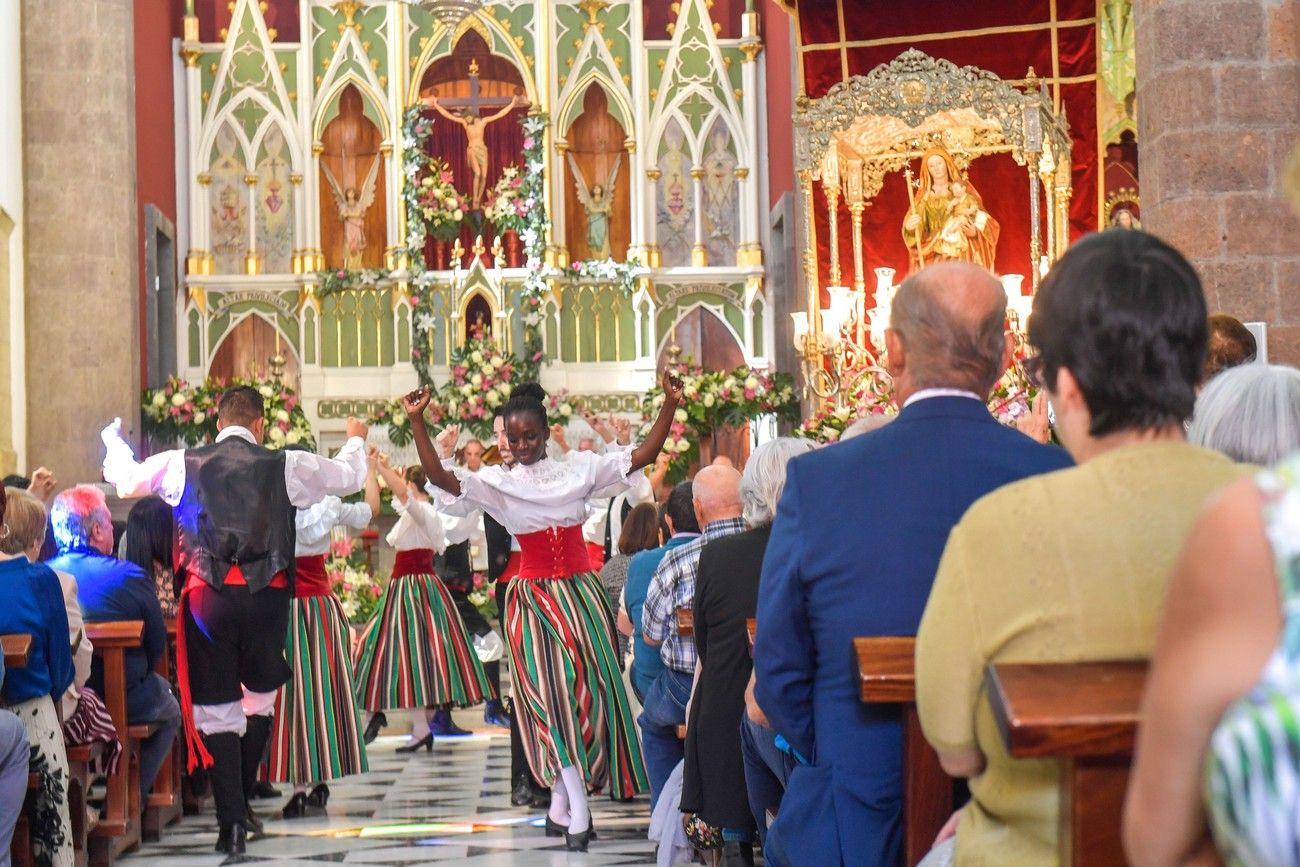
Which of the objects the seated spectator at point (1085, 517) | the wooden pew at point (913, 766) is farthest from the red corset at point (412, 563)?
the seated spectator at point (1085, 517)

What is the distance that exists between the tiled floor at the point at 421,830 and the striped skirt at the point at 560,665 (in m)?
0.33

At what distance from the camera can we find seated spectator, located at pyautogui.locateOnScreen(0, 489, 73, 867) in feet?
16.7

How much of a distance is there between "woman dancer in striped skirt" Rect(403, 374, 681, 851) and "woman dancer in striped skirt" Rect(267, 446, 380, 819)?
36.7 inches

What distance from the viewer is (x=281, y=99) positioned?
57.2 ft

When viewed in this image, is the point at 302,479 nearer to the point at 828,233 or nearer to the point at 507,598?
the point at 507,598

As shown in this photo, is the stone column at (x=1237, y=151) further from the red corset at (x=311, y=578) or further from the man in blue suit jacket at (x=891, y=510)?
the man in blue suit jacket at (x=891, y=510)

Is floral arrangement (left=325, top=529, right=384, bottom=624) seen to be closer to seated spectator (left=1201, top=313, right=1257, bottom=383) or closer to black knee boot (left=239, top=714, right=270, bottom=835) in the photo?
black knee boot (left=239, top=714, right=270, bottom=835)

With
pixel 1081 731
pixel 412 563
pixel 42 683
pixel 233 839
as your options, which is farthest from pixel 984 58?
pixel 1081 731

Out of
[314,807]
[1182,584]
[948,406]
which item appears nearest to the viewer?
[1182,584]

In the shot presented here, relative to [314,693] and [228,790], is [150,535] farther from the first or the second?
[228,790]

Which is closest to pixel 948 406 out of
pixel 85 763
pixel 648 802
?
pixel 85 763

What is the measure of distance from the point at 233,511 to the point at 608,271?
10415 millimetres

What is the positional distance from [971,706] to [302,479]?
506cm

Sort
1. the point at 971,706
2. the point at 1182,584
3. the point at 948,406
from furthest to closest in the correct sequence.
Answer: the point at 948,406 < the point at 971,706 < the point at 1182,584
